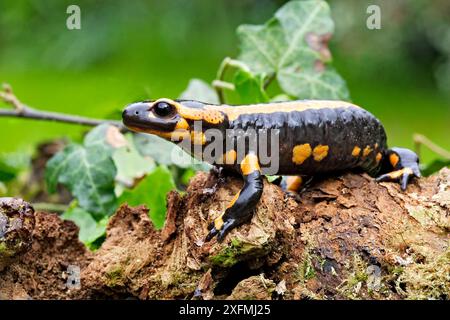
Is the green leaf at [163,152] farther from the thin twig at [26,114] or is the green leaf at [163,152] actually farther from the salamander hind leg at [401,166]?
the salamander hind leg at [401,166]

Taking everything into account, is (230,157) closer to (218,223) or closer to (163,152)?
(218,223)

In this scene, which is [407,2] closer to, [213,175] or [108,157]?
[108,157]

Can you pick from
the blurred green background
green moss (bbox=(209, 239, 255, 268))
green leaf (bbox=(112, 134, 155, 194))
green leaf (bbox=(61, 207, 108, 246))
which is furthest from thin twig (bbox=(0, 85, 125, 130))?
the blurred green background

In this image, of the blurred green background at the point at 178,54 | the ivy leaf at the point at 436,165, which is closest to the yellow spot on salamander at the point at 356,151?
the ivy leaf at the point at 436,165

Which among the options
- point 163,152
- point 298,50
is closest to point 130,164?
point 163,152

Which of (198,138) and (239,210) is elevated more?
(198,138)

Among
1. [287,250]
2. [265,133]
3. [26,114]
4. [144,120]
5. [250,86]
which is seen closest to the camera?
[287,250]
